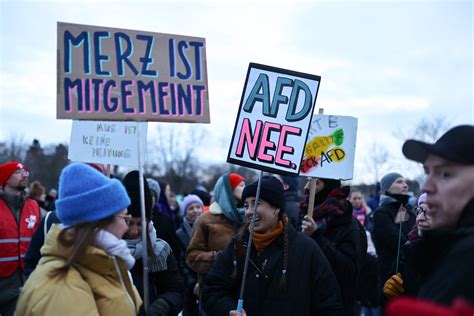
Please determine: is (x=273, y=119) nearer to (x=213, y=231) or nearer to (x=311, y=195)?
(x=311, y=195)

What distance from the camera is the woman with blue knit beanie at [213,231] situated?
18.4 ft

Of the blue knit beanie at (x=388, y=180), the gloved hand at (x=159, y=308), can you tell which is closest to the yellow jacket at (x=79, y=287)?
the gloved hand at (x=159, y=308)

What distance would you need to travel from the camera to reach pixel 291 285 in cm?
402

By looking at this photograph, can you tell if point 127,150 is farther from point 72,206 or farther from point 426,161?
point 426,161

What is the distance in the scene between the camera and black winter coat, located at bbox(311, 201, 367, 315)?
16.5 ft

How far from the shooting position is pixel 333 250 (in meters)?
5.02

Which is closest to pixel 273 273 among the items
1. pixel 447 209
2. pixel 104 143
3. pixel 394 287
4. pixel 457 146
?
pixel 394 287

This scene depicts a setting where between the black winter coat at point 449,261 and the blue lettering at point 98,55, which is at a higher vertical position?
the blue lettering at point 98,55

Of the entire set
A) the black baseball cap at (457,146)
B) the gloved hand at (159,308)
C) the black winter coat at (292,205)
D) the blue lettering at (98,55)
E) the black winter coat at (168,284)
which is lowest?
the gloved hand at (159,308)

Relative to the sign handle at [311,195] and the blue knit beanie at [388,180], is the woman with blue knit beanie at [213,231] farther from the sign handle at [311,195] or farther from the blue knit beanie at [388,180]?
the blue knit beanie at [388,180]

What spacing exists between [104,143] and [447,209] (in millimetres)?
4115

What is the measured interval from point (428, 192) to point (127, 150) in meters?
3.83

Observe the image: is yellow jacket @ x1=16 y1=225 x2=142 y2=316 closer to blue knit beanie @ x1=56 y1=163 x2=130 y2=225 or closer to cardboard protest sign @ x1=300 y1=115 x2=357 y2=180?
blue knit beanie @ x1=56 y1=163 x2=130 y2=225

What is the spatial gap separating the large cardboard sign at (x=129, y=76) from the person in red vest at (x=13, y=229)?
311cm
